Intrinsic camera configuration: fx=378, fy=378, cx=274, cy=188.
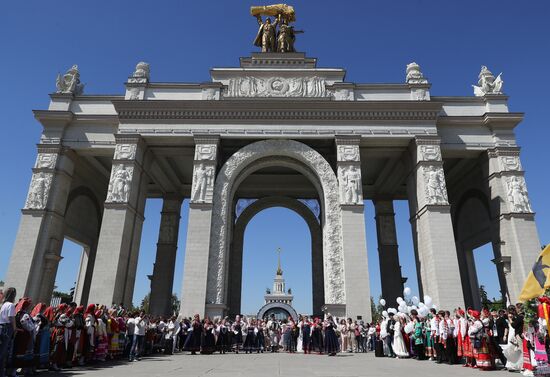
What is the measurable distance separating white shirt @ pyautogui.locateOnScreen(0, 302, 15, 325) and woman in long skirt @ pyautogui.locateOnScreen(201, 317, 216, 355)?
9057 mm

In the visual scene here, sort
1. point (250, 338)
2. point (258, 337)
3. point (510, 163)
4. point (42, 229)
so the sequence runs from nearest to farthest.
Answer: point (250, 338)
point (258, 337)
point (42, 229)
point (510, 163)

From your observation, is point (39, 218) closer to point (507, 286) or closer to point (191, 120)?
point (191, 120)

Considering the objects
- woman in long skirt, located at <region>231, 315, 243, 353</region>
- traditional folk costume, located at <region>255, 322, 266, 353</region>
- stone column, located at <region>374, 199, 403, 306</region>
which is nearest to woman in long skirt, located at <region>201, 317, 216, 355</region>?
woman in long skirt, located at <region>231, 315, 243, 353</region>

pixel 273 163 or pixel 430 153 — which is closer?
pixel 430 153

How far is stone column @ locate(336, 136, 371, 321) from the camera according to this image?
18.3 metres

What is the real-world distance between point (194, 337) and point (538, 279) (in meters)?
11.8

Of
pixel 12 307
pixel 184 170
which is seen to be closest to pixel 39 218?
pixel 184 170

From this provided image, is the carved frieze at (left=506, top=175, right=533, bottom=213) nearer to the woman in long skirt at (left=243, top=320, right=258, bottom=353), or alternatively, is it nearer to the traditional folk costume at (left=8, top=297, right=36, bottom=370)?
the woman in long skirt at (left=243, top=320, right=258, bottom=353)

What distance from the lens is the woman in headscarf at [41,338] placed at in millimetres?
8492

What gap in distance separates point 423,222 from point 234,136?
11.4 meters

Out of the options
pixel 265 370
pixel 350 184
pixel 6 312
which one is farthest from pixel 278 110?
pixel 6 312

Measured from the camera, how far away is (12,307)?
6.81 m

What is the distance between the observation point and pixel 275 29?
28.2 metres

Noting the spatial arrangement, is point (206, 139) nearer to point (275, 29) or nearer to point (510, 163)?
point (275, 29)
